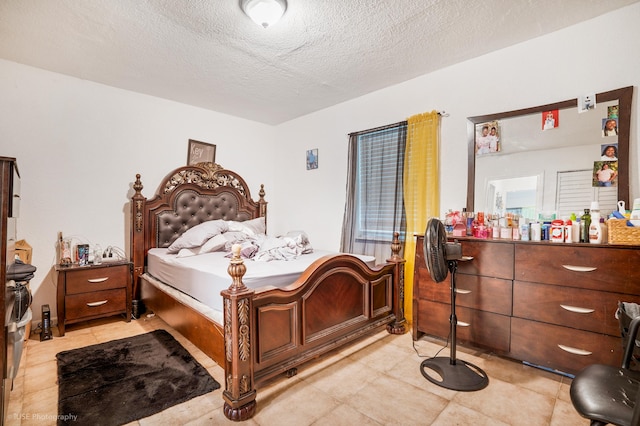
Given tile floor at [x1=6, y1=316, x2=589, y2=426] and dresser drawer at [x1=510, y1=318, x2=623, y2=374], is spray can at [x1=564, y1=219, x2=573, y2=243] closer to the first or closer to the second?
dresser drawer at [x1=510, y1=318, x2=623, y2=374]

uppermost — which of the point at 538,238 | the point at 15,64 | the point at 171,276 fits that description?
the point at 15,64

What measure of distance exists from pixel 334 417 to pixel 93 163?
337 cm

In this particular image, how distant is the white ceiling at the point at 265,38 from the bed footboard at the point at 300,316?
5.55ft

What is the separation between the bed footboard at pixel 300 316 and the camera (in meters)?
1.63

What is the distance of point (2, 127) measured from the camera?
2721 millimetres

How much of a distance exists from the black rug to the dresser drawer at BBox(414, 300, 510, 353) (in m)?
1.72

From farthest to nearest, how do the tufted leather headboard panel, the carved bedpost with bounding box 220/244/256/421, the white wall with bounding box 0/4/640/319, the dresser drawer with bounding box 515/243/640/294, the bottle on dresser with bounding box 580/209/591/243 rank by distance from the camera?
1. the tufted leather headboard panel
2. the white wall with bounding box 0/4/640/319
3. the bottle on dresser with bounding box 580/209/591/243
4. the dresser drawer with bounding box 515/243/640/294
5. the carved bedpost with bounding box 220/244/256/421

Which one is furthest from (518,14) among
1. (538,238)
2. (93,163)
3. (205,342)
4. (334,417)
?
(93,163)

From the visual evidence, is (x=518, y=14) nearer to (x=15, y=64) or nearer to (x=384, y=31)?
(x=384, y=31)

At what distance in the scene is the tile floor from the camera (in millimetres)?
1610

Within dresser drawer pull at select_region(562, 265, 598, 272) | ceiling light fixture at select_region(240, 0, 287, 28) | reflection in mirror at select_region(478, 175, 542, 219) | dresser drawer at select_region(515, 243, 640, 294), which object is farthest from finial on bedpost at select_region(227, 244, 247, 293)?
reflection in mirror at select_region(478, 175, 542, 219)

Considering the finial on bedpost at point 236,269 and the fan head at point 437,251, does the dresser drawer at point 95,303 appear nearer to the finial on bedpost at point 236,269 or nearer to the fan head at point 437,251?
the finial on bedpost at point 236,269

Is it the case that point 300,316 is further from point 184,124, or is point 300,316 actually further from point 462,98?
point 184,124

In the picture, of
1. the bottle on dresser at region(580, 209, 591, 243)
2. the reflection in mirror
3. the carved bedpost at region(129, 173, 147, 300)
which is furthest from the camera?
the carved bedpost at region(129, 173, 147, 300)
